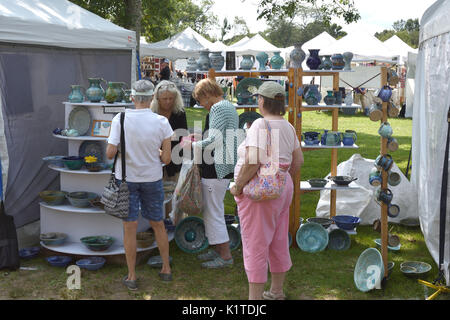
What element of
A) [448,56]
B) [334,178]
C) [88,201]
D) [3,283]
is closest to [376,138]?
[334,178]

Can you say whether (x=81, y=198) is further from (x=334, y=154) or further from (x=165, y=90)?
(x=334, y=154)

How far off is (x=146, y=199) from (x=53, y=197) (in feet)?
4.17

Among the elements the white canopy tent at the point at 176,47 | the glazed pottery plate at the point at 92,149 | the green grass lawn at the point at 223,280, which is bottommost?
the green grass lawn at the point at 223,280

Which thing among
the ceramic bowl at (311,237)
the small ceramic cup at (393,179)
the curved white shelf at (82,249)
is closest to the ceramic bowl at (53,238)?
the curved white shelf at (82,249)

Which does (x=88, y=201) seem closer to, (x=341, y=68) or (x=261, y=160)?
(x=261, y=160)

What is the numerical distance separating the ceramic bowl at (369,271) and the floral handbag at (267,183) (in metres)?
1.36

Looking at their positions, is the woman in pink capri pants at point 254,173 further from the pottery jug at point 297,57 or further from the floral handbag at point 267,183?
the pottery jug at point 297,57

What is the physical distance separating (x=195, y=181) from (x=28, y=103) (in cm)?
205

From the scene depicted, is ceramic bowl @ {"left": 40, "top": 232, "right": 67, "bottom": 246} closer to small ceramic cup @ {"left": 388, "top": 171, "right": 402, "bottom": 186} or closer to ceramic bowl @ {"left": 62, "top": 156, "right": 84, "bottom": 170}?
ceramic bowl @ {"left": 62, "top": 156, "right": 84, "bottom": 170}

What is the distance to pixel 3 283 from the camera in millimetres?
4230

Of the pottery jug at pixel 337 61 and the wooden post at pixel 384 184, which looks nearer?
the wooden post at pixel 384 184

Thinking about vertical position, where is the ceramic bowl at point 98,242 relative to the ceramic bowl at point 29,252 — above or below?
above

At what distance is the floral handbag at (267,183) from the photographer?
3160 millimetres

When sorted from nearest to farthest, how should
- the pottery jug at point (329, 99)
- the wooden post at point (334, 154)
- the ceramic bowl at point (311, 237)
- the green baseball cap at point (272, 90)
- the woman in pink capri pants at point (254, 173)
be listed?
the woman in pink capri pants at point (254, 173) < the green baseball cap at point (272, 90) < the ceramic bowl at point (311, 237) < the pottery jug at point (329, 99) < the wooden post at point (334, 154)
